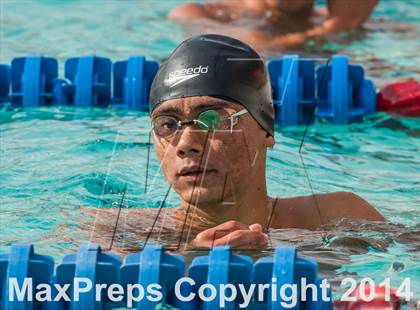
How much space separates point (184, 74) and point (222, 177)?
46cm

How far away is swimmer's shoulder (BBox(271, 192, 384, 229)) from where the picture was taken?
4301 millimetres

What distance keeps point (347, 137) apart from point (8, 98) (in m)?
2.09

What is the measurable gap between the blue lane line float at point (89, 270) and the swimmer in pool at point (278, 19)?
505 cm

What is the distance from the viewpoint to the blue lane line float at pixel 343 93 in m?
6.23

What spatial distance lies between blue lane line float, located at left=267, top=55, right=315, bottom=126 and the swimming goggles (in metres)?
2.19

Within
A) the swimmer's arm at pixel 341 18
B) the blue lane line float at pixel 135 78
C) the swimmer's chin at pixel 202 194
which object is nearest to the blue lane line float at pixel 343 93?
the blue lane line float at pixel 135 78

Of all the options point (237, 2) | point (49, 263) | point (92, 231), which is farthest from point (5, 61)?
point (49, 263)

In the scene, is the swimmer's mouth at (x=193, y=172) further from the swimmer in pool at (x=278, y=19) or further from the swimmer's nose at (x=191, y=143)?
the swimmer in pool at (x=278, y=19)

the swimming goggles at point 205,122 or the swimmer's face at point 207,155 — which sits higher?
the swimming goggles at point 205,122

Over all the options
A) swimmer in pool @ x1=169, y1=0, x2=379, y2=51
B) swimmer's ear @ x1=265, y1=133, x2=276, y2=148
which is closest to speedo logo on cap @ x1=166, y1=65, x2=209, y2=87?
swimmer's ear @ x1=265, y1=133, x2=276, y2=148

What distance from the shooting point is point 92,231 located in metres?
4.10

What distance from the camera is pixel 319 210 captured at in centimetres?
439

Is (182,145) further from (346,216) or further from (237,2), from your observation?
(237,2)

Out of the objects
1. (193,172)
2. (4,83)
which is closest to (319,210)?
(193,172)
